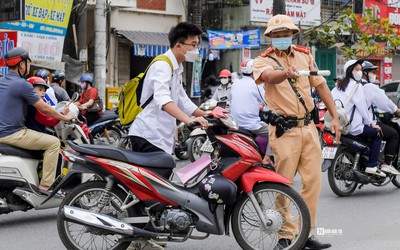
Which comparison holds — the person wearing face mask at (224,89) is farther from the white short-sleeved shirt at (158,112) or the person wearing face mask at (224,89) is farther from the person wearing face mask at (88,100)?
the white short-sleeved shirt at (158,112)

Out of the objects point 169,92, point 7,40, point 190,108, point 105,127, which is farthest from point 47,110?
point 7,40

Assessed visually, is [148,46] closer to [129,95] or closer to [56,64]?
[56,64]

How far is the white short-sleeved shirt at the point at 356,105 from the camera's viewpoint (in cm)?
933

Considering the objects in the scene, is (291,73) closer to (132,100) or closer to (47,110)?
(132,100)

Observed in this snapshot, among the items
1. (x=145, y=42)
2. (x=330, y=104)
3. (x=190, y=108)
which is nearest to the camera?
(x=190, y=108)

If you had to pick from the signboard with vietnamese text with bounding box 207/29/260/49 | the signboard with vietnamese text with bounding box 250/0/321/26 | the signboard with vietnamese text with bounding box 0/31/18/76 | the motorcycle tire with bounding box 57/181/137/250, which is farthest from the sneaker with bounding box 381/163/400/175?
the signboard with vietnamese text with bounding box 250/0/321/26

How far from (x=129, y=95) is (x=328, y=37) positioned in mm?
13970

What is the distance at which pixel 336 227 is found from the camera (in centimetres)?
756

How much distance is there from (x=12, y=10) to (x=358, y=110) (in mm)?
8844

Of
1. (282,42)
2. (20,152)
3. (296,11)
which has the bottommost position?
(20,152)

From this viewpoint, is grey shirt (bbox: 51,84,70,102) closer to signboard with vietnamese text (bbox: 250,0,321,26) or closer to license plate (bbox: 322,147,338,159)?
license plate (bbox: 322,147,338,159)

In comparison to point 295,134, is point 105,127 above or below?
below

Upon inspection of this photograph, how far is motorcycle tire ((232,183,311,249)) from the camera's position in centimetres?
568

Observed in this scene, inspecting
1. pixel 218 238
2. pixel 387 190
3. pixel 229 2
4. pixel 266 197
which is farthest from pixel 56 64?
pixel 266 197
